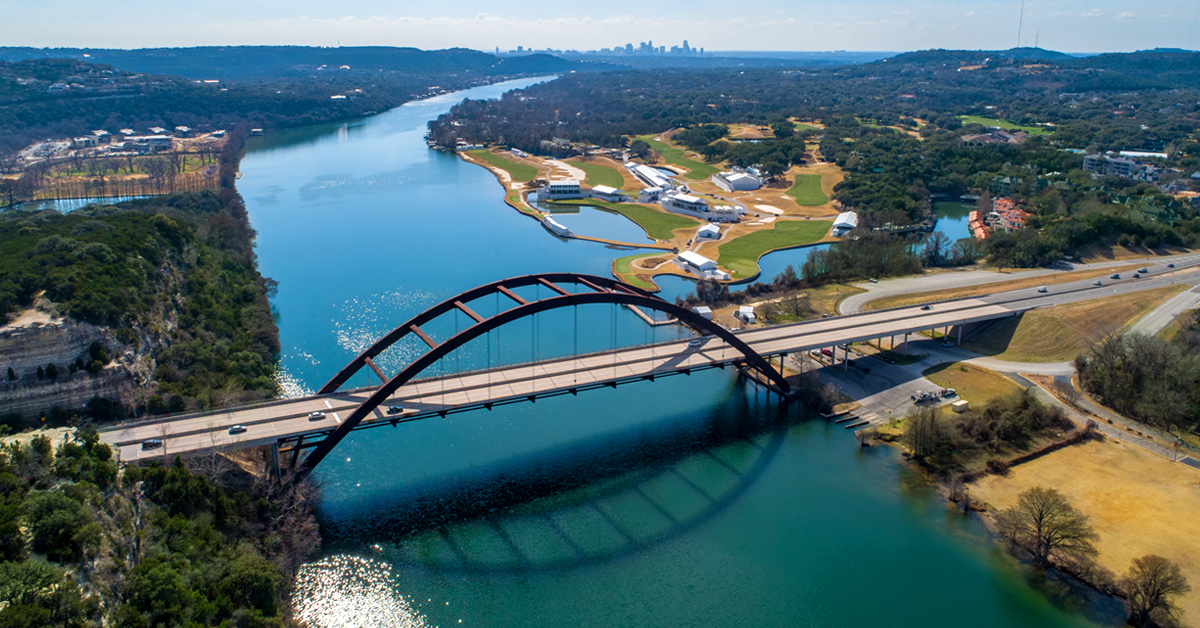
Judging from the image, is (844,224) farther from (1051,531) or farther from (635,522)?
(635,522)

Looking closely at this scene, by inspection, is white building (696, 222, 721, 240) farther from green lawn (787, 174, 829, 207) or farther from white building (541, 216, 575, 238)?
green lawn (787, 174, 829, 207)

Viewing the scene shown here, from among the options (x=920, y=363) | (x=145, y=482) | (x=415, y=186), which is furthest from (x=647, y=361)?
(x=415, y=186)

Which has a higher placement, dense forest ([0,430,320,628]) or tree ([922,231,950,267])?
tree ([922,231,950,267])

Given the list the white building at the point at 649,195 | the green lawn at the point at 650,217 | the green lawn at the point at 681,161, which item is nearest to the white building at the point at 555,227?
the green lawn at the point at 650,217

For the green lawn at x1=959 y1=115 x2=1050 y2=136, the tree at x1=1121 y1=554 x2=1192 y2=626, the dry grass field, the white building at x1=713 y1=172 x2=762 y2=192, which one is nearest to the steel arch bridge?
the dry grass field

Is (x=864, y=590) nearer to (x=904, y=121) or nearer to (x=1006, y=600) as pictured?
(x=1006, y=600)

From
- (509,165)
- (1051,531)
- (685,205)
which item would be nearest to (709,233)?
(685,205)
